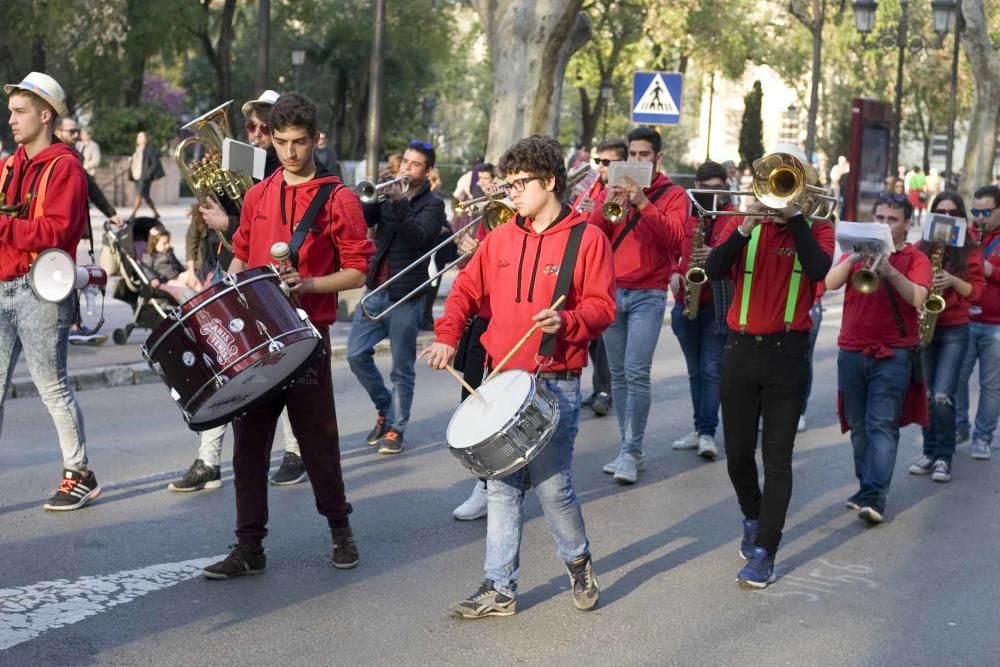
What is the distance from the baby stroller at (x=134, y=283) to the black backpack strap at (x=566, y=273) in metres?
6.46

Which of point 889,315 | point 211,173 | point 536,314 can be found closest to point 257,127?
point 211,173

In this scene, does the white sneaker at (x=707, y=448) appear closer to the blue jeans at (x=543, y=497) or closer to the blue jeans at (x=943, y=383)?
the blue jeans at (x=943, y=383)

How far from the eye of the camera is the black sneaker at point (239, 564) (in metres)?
6.08

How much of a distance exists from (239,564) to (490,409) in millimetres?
1479

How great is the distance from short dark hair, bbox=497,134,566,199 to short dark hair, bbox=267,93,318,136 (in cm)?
90

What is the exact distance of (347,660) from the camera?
518cm

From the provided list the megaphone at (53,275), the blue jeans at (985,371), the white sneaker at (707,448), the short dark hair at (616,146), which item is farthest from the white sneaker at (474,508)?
the blue jeans at (985,371)

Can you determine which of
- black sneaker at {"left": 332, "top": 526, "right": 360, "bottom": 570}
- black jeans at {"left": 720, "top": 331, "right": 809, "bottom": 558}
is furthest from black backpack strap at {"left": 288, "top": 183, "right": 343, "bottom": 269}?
black jeans at {"left": 720, "top": 331, "right": 809, "bottom": 558}

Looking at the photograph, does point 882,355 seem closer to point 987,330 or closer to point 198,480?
point 987,330

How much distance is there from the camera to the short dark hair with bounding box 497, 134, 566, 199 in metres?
5.56

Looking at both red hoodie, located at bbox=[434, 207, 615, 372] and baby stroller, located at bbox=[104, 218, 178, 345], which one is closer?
red hoodie, located at bbox=[434, 207, 615, 372]

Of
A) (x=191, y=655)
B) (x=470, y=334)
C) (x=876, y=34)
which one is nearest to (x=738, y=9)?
(x=876, y=34)

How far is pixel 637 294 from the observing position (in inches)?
341

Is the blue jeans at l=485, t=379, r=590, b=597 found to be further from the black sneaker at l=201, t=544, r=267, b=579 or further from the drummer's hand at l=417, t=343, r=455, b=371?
the black sneaker at l=201, t=544, r=267, b=579
